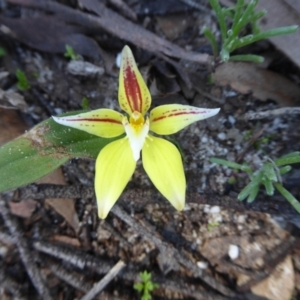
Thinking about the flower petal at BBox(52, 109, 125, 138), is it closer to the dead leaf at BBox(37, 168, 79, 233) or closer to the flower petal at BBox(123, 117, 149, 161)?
the flower petal at BBox(123, 117, 149, 161)

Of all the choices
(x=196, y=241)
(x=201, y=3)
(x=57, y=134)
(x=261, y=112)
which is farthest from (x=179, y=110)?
(x=201, y=3)

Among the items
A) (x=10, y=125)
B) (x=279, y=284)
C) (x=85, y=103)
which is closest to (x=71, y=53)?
(x=85, y=103)

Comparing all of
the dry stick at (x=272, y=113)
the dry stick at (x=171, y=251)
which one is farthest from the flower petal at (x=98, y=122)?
the dry stick at (x=272, y=113)

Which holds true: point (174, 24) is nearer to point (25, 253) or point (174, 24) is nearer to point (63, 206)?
point (63, 206)

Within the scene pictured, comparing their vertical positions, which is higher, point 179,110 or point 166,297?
point 179,110

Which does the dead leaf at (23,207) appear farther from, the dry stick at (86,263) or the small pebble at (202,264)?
the small pebble at (202,264)

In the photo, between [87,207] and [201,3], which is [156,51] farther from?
[87,207]
